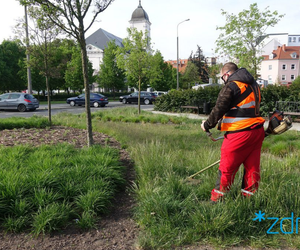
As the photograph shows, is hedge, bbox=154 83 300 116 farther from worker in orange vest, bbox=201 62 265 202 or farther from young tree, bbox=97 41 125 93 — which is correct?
young tree, bbox=97 41 125 93

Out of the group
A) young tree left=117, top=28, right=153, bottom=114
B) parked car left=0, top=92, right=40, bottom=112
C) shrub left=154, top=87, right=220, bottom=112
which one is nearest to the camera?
young tree left=117, top=28, right=153, bottom=114

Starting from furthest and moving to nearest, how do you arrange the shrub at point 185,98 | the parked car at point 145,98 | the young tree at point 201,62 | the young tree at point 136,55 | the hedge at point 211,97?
the young tree at point 201,62 → the parked car at point 145,98 → the shrub at point 185,98 → the young tree at point 136,55 → the hedge at point 211,97

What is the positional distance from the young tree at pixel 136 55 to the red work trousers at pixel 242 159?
42.6ft

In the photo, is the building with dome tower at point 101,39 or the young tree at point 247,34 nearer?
the young tree at point 247,34

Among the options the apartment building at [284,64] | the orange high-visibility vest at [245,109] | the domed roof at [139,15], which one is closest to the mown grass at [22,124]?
the orange high-visibility vest at [245,109]

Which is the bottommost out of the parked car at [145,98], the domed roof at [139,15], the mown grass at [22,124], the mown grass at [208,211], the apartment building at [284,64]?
the mown grass at [208,211]

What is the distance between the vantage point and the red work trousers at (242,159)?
9.91ft

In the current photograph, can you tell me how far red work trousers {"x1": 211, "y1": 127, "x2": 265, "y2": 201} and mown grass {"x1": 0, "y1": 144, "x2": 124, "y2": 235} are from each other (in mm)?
1411

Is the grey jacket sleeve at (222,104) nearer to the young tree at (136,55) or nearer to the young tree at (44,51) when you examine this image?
the young tree at (44,51)

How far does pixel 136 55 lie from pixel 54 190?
13176 mm

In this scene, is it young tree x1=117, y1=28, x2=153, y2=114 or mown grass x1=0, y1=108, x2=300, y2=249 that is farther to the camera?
young tree x1=117, y1=28, x2=153, y2=114

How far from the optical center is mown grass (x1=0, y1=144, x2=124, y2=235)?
2.84m

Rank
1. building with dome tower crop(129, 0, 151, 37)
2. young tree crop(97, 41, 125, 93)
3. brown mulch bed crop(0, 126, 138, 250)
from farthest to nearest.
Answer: building with dome tower crop(129, 0, 151, 37)
young tree crop(97, 41, 125, 93)
brown mulch bed crop(0, 126, 138, 250)

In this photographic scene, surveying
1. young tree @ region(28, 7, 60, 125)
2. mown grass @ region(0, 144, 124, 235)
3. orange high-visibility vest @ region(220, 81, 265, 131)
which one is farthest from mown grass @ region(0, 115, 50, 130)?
orange high-visibility vest @ region(220, 81, 265, 131)
